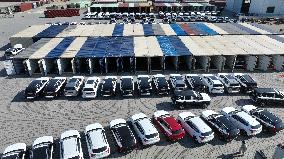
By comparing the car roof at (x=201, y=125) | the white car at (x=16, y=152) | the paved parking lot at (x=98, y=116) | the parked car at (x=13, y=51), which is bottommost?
the paved parking lot at (x=98, y=116)

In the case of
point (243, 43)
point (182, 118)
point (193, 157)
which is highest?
point (243, 43)

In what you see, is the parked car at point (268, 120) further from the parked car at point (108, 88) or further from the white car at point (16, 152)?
the white car at point (16, 152)

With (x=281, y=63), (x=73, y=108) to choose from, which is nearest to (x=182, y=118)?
(x=73, y=108)

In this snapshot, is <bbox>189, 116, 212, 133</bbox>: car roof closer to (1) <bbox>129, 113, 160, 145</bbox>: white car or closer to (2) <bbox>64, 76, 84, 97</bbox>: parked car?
(1) <bbox>129, 113, 160, 145</bbox>: white car

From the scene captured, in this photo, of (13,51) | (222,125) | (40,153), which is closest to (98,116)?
(40,153)

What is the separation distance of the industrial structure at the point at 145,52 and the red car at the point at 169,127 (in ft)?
39.4

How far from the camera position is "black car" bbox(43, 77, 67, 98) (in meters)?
27.3

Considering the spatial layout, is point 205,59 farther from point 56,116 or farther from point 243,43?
point 56,116

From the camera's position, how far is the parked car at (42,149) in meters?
17.8

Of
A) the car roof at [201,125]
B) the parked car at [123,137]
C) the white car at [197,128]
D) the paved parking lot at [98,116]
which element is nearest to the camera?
the parked car at [123,137]

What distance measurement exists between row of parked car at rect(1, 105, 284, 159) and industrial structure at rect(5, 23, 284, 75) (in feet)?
37.7

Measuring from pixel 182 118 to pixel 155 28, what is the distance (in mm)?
26534

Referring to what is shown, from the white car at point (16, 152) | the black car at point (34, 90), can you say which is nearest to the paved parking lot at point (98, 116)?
the black car at point (34, 90)

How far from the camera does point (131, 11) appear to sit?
74.1m
